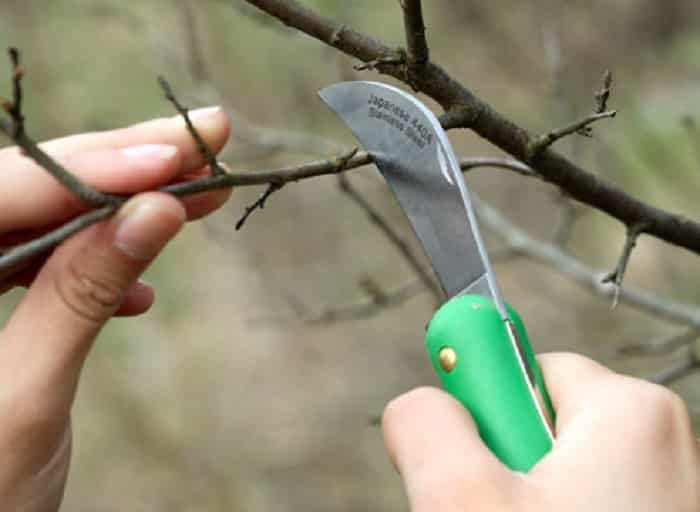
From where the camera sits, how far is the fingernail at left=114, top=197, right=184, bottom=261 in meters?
0.76

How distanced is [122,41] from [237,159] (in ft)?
12.8

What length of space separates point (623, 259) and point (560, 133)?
0.50ft

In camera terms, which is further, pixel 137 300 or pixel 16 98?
pixel 137 300

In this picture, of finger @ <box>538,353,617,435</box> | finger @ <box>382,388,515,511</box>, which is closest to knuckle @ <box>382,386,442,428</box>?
finger @ <box>382,388,515,511</box>

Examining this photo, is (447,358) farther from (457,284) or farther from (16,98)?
(16,98)

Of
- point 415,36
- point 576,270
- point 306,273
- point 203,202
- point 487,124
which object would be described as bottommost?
point 306,273

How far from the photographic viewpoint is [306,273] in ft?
13.8

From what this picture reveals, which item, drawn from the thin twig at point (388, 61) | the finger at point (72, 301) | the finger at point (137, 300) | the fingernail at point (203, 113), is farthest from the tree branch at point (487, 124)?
the finger at point (137, 300)

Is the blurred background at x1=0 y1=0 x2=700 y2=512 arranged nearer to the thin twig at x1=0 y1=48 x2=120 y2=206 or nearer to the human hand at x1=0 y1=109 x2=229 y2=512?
the human hand at x1=0 y1=109 x2=229 y2=512

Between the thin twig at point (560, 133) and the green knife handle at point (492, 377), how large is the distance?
0.52 ft

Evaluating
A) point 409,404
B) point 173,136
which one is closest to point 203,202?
point 173,136

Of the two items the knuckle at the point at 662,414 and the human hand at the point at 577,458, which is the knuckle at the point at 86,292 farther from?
the knuckle at the point at 662,414

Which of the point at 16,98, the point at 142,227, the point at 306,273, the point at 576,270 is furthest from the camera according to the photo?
the point at 306,273

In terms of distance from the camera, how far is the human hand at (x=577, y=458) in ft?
2.46
